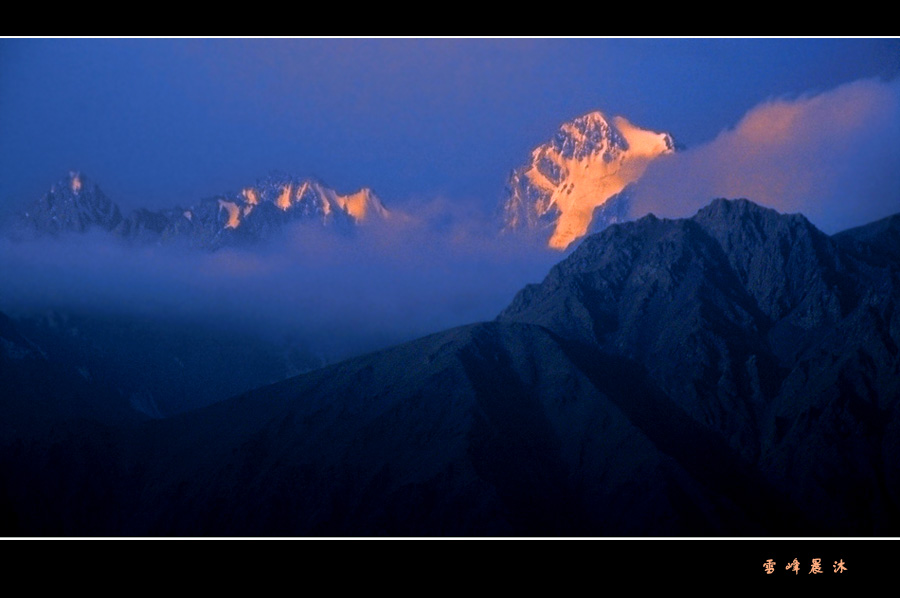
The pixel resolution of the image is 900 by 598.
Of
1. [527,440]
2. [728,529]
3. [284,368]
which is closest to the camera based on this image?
[728,529]

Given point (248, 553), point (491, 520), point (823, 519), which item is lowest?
point (823, 519)

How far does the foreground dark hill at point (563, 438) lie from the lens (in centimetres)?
5609

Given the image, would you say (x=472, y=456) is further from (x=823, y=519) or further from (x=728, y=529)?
(x=823, y=519)

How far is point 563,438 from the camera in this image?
202 ft

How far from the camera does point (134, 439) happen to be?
6938 centimetres

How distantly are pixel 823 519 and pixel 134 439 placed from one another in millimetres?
42918

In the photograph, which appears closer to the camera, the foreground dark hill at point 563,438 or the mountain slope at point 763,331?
the foreground dark hill at point 563,438

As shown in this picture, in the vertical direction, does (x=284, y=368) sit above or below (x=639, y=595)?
above

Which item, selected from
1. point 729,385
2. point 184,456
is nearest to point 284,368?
point 184,456

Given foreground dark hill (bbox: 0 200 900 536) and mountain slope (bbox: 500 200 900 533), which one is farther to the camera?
mountain slope (bbox: 500 200 900 533)

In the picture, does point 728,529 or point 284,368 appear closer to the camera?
point 728,529

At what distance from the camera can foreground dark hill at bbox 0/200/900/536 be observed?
56.1 metres

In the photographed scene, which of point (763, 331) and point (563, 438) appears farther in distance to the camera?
point (763, 331)

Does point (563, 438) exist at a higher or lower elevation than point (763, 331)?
lower
